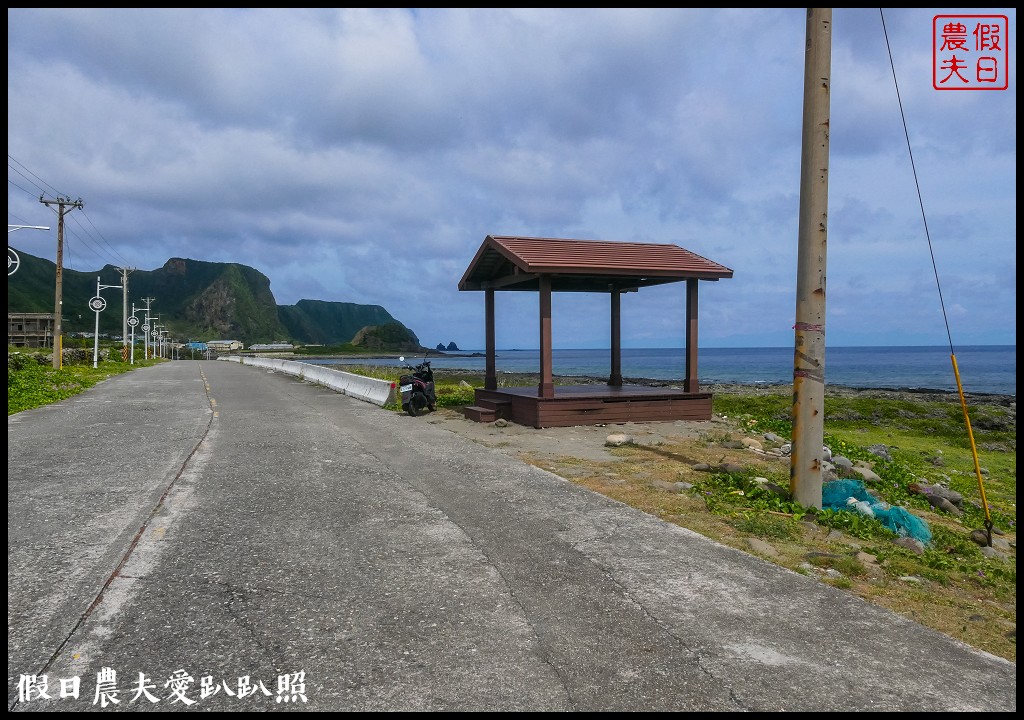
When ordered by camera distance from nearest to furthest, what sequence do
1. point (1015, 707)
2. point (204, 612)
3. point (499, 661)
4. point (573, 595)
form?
point (1015, 707), point (499, 661), point (204, 612), point (573, 595)

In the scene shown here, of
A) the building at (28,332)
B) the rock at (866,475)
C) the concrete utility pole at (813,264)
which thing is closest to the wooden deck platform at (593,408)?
the rock at (866,475)

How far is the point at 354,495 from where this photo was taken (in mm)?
7387

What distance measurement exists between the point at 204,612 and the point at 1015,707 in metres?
4.51

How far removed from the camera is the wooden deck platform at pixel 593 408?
1406 centimetres

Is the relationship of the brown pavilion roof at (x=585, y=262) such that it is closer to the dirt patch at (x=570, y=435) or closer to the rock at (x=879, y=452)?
the dirt patch at (x=570, y=435)

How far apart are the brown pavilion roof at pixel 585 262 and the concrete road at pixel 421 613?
24.4 ft

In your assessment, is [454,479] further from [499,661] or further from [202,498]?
[499,661]

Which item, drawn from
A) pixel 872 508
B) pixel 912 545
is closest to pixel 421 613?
pixel 912 545

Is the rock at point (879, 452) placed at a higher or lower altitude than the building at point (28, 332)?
lower

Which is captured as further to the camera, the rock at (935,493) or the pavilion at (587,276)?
the pavilion at (587,276)

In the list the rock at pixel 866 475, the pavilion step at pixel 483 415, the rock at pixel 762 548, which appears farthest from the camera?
the pavilion step at pixel 483 415

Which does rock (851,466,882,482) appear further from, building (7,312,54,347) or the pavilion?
building (7,312,54,347)

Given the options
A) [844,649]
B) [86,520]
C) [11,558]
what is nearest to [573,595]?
[844,649]

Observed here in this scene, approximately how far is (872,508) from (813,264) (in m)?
2.73
